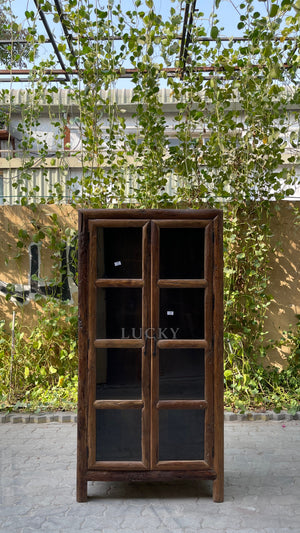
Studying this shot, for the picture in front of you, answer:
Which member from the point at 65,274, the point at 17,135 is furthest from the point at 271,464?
the point at 17,135

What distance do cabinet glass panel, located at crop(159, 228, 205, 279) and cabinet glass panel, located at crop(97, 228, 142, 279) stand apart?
17cm

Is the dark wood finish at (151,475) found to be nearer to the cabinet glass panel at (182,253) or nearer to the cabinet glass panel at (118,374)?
the cabinet glass panel at (118,374)

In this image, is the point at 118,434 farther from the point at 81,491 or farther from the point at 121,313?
the point at 121,313

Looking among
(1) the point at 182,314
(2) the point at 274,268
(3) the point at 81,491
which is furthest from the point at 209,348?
(2) the point at 274,268

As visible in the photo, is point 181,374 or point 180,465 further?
point 181,374

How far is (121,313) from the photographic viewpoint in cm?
373

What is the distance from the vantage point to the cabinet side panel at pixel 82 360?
3596 millimetres

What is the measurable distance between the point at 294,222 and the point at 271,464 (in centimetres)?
296

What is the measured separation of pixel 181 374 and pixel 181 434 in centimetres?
40

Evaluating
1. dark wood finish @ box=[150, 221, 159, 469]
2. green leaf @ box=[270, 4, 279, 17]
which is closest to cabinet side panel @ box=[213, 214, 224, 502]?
dark wood finish @ box=[150, 221, 159, 469]

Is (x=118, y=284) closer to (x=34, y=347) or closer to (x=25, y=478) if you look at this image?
(x=25, y=478)

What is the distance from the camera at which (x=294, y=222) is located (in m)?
6.30

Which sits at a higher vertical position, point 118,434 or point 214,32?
point 214,32

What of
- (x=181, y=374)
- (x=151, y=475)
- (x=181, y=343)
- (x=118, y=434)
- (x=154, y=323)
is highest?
(x=154, y=323)
